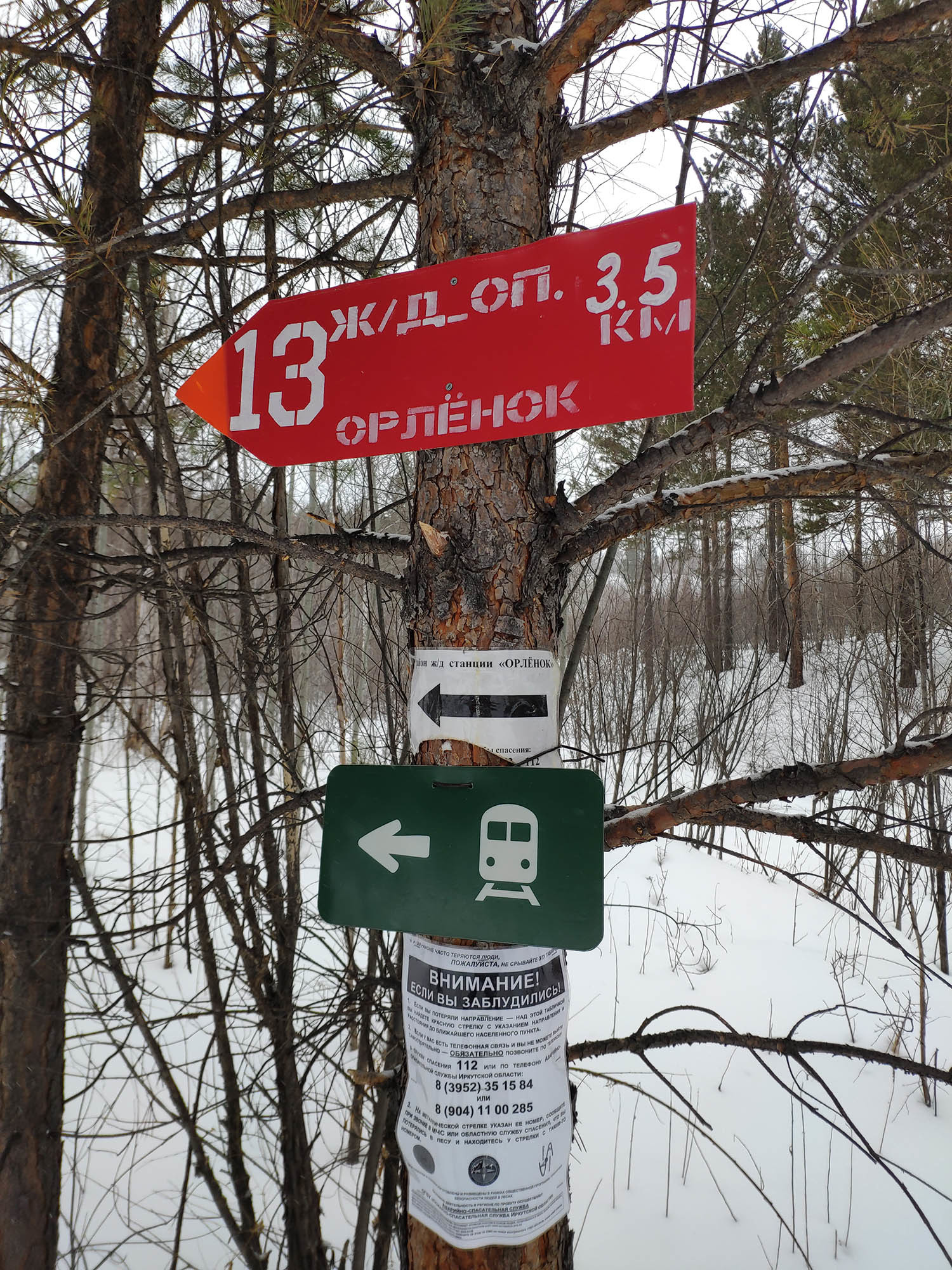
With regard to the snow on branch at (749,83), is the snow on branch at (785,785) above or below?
below

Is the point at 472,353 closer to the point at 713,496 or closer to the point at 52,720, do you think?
the point at 713,496

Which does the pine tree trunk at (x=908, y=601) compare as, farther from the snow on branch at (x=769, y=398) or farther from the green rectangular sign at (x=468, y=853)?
the green rectangular sign at (x=468, y=853)

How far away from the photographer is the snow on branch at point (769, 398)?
0.90 metres

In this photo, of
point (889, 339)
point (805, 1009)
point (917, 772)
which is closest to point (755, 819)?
point (917, 772)

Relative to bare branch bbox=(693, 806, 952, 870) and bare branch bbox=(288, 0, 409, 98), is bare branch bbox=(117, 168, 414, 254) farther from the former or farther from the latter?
bare branch bbox=(693, 806, 952, 870)

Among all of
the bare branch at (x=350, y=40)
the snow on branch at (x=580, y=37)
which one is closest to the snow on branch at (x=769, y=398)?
the snow on branch at (x=580, y=37)

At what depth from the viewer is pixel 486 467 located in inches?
42.0

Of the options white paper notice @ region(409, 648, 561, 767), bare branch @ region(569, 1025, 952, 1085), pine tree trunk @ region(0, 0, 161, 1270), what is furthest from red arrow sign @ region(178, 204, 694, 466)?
pine tree trunk @ region(0, 0, 161, 1270)

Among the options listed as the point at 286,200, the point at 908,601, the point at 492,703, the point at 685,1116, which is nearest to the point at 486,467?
the point at 492,703

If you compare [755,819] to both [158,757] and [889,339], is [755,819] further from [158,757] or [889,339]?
[158,757]

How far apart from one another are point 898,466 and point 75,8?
Result: 181 cm

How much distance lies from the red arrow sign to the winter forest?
10cm

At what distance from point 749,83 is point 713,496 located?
64cm

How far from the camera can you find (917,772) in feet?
3.17
